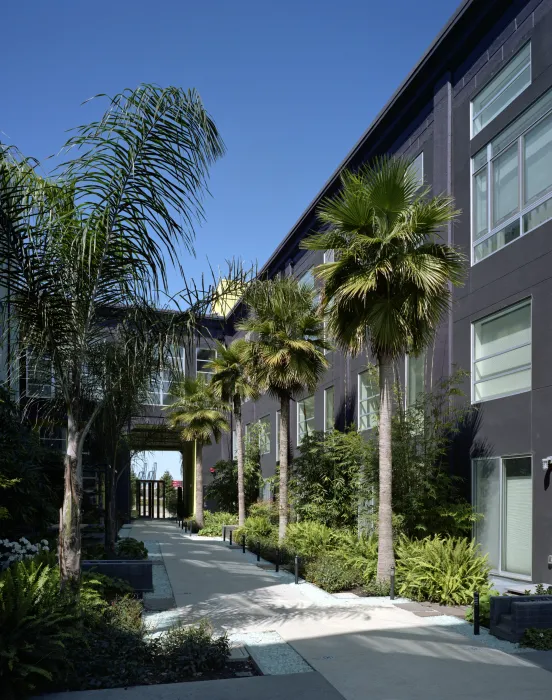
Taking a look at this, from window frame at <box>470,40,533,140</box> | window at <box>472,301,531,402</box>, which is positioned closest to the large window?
window frame at <box>470,40,533,140</box>

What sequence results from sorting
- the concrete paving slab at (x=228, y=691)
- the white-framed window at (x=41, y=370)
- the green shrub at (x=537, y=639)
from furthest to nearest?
the white-framed window at (x=41, y=370) → the green shrub at (x=537, y=639) → the concrete paving slab at (x=228, y=691)

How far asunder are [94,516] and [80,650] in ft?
70.2

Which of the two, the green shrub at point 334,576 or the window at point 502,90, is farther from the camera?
the window at point 502,90

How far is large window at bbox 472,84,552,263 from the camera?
14.9 meters

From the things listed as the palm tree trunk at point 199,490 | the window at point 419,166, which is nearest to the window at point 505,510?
the window at point 419,166

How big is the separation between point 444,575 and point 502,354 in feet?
17.5

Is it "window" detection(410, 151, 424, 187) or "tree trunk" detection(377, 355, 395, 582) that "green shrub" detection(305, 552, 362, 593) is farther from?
"window" detection(410, 151, 424, 187)

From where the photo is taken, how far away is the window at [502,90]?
628 inches

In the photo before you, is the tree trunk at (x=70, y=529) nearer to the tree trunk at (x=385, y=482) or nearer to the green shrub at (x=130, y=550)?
the tree trunk at (x=385, y=482)

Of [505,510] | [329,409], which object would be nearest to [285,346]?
[329,409]

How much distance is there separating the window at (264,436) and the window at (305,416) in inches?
198

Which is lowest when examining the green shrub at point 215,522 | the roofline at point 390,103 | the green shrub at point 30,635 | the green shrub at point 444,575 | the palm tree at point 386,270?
the green shrub at point 215,522

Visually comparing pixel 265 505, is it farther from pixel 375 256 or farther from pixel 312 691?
pixel 312 691

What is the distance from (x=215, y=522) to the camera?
36.9m
